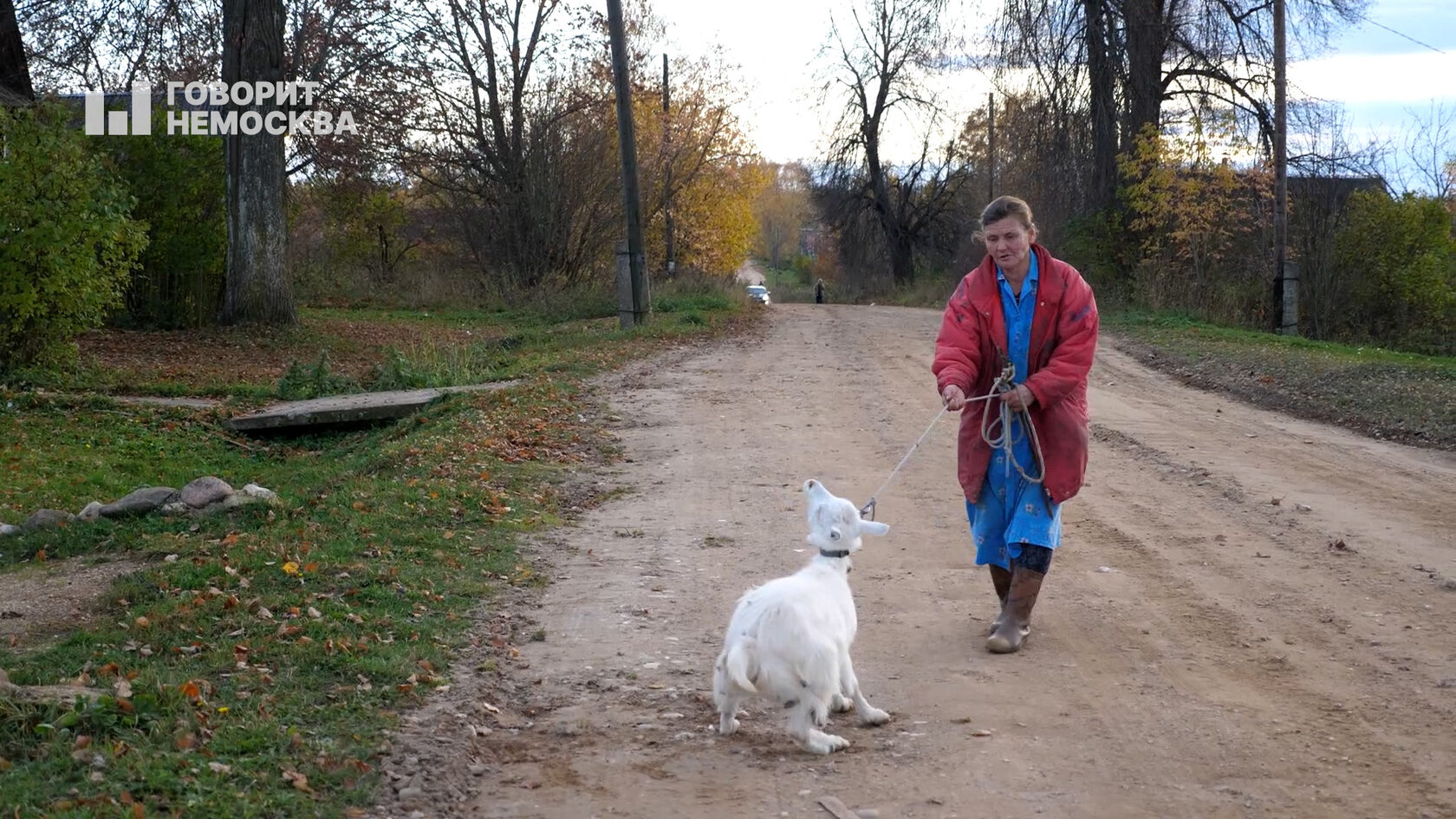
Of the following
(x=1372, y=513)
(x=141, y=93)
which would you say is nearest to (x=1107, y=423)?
(x=1372, y=513)

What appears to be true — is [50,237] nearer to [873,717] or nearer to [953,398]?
[953,398]

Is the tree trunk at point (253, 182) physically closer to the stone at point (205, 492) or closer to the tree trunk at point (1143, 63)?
the stone at point (205, 492)

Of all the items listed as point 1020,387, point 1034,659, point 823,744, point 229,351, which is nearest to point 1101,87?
point 229,351

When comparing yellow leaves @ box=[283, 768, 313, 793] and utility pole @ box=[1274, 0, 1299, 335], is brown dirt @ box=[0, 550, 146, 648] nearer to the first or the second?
yellow leaves @ box=[283, 768, 313, 793]

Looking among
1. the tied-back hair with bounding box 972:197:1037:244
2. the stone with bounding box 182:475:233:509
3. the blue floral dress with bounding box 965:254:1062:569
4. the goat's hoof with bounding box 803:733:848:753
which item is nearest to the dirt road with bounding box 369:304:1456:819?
the goat's hoof with bounding box 803:733:848:753

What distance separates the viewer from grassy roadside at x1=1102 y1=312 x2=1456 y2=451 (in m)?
13.3

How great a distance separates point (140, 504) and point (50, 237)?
24.1ft

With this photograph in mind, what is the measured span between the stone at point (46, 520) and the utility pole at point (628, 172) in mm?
15756

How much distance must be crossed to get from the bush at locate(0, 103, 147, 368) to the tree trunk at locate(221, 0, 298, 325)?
574cm

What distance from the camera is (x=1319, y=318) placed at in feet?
97.2

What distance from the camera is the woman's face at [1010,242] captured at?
5.96 meters

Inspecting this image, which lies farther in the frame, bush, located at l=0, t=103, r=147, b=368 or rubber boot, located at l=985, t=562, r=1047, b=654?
bush, located at l=0, t=103, r=147, b=368

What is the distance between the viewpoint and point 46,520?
9055 mm

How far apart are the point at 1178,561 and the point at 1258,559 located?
481 millimetres
